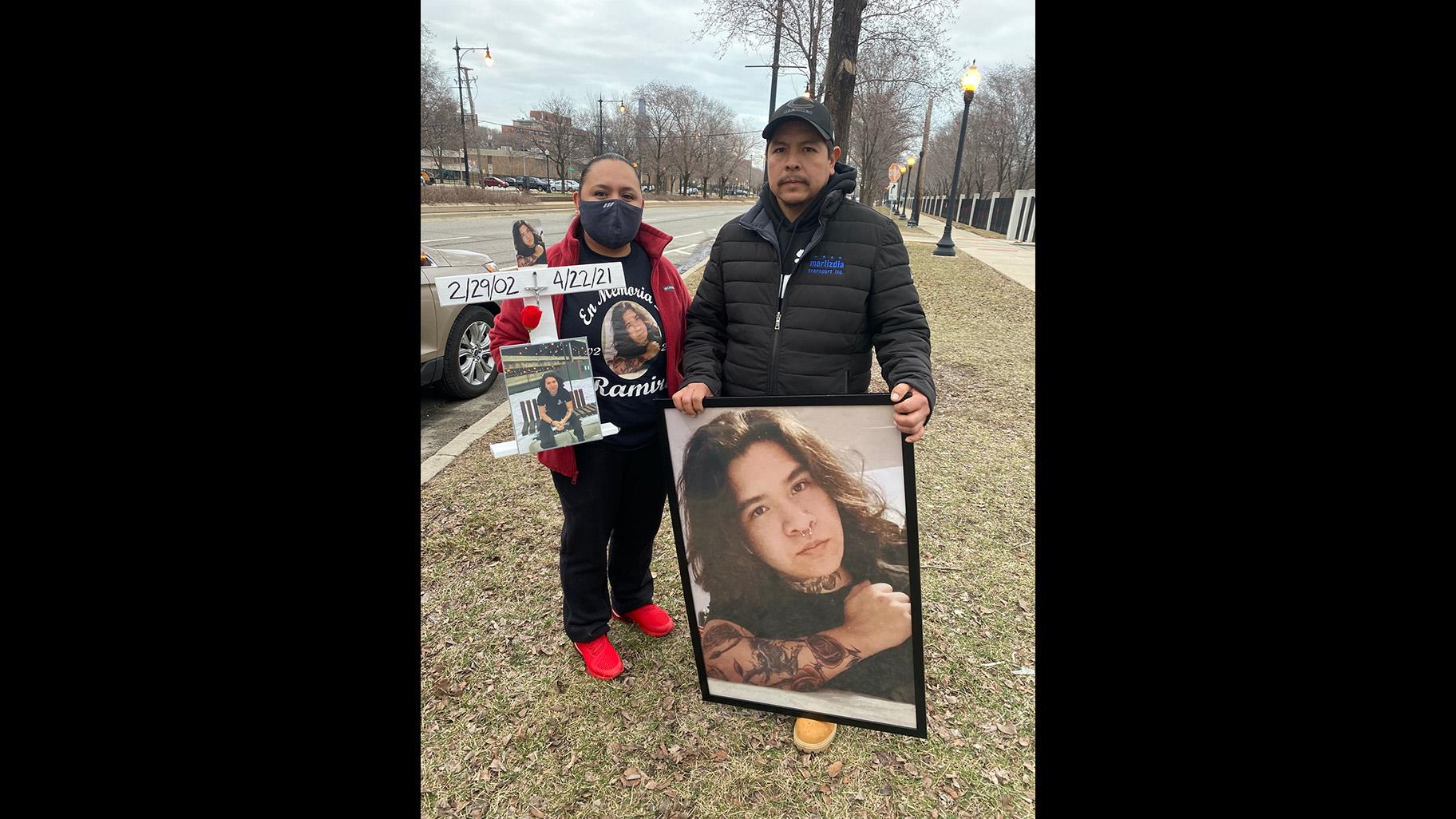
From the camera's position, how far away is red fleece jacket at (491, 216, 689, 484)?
2188 mm

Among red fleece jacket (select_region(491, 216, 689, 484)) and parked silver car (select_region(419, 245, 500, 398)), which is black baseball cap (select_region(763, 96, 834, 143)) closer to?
red fleece jacket (select_region(491, 216, 689, 484))

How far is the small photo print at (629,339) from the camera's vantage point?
7.24 ft

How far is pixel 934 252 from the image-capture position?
59.7 feet

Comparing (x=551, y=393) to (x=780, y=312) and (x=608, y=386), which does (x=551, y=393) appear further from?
(x=780, y=312)

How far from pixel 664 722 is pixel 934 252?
18076 mm

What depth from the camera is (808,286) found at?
2.09 meters

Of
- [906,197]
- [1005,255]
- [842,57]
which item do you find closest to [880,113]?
[1005,255]

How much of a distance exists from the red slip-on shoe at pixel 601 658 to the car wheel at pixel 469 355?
350cm

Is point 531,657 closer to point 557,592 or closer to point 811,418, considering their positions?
point 557,592

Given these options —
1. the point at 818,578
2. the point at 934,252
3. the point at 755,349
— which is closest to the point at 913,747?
the point at 818,578

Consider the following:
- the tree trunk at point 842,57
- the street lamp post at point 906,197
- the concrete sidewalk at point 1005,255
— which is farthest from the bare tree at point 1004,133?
the tree trunk at point 842,57

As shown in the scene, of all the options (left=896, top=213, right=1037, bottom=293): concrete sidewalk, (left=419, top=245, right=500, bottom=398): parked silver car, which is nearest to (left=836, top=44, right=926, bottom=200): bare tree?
(left=896, top=213, right=1037, bottom=293): concrete sidewalk

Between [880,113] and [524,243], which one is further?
[880,113]

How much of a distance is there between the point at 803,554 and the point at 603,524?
84cm
